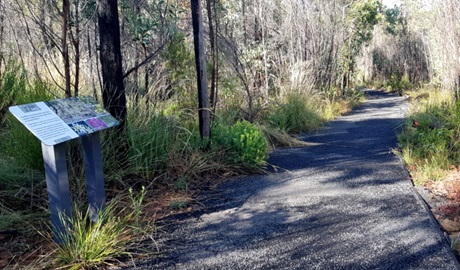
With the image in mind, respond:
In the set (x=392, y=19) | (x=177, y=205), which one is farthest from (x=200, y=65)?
(x=392, y=19)

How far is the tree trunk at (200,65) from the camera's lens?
5871 millimetres

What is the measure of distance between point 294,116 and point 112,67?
5335 mm

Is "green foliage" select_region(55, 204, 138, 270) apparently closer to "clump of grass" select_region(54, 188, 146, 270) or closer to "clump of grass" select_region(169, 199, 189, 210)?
"clump of grass" select_region(54, 188, 146, 270)

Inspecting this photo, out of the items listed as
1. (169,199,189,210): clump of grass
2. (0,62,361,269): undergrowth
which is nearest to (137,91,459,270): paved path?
(169,199,189,210): clump of grass

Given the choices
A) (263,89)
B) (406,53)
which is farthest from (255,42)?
(406,53)

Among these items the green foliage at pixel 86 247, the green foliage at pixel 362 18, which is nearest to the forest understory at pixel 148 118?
the green foliage at pixel 86 247

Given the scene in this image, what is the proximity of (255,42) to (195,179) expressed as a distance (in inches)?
266

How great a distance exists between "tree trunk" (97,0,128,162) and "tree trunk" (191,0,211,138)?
A: 4.04 feet

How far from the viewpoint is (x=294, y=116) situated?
9.51m

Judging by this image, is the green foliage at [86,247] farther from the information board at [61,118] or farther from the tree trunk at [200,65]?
the tree trunk at [200,65]

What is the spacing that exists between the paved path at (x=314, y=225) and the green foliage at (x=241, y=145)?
34 cm

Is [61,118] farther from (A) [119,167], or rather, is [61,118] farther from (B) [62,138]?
(A) [119,167]

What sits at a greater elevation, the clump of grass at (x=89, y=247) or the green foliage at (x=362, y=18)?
the green foliage at (x=362, y=18)

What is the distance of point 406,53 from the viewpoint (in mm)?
28578
